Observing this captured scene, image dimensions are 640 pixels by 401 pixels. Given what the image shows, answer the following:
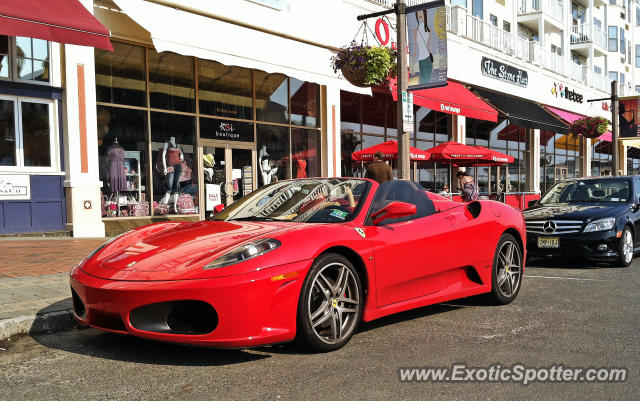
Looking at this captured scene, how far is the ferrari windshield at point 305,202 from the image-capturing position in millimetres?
4395

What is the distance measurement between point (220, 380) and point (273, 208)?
1776 mm

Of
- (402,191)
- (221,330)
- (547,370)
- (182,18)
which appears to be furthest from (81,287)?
(182,18)

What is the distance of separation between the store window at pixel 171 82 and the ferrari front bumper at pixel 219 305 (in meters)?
9.74

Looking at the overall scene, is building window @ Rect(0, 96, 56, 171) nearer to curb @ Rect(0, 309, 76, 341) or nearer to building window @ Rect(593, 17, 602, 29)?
curb @ Rect(0, 309, 76, 341)

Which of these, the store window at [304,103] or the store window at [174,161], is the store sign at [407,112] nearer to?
the store window at [174,161]

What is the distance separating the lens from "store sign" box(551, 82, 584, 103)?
29.2 meters

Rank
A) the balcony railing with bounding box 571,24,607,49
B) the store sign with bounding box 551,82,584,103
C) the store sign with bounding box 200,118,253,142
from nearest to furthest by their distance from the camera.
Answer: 1. the store sign with bounding box 200,118,253,142
2. the store sign with bounding box 551,82,584,103
3. the balcony railing with bounding box 571,24,607,49

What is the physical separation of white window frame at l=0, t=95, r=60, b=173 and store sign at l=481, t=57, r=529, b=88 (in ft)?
54.9

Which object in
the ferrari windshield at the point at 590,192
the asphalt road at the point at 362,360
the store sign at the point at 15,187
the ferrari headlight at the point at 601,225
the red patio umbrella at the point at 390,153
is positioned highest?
the red patio umbrella at the point at 390,153

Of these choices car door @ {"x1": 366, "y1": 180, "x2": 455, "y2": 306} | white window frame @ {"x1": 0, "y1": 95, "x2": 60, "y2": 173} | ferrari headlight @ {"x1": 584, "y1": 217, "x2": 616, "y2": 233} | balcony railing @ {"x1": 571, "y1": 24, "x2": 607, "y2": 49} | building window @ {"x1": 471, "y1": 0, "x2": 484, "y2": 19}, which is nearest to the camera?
car door @ {"x1": 366, "y1": 180, "x2": 455, "y2": 306}

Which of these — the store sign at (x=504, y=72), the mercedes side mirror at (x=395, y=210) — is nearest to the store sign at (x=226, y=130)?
the mercedes side mirror at (x=395, y=210)

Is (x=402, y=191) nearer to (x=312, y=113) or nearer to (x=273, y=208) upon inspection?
(x=273, y=208)

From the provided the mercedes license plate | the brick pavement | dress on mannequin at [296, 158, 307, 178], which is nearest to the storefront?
the brick pavement

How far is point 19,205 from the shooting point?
10.3 m
